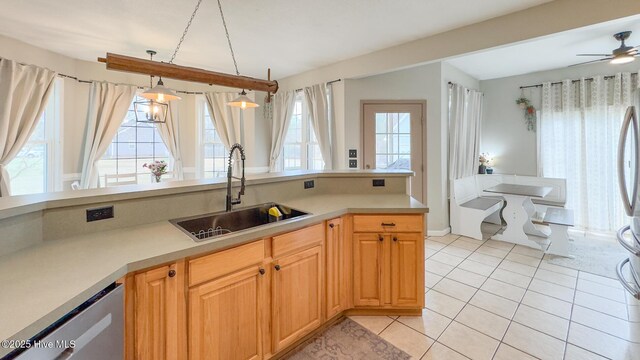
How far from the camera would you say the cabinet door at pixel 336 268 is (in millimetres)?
2025

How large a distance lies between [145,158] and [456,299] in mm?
5298

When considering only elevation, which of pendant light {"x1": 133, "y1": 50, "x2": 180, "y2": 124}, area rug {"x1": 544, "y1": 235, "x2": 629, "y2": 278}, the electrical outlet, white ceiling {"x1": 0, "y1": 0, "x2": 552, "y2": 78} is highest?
white ceiling {"x1": 0, "y1": 0, "x2": 552, "y2": 78}

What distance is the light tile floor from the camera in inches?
74.6

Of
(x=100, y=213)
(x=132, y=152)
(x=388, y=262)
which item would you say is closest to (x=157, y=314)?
(x=100, y=213)

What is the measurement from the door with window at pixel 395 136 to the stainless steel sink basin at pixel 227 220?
2.46 metres

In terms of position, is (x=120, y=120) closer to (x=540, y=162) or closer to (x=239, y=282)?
(x=239, y=282)

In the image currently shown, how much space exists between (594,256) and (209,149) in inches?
244

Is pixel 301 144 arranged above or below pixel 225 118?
below

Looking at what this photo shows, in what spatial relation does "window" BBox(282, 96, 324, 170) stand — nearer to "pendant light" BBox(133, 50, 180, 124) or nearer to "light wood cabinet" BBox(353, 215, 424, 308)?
"pendant light" BBox(133, 50, 180, 124)

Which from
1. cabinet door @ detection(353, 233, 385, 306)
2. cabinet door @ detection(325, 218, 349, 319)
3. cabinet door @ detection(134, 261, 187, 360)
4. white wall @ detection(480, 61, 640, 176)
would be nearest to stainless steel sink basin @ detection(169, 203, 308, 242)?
cabinet door @ detection(325, 218, 349, 319)

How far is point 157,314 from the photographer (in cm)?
124

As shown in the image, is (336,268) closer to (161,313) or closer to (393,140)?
(161,313)

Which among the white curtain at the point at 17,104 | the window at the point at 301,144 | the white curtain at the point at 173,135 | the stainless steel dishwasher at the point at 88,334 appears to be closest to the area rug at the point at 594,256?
the window at the point at 301,144

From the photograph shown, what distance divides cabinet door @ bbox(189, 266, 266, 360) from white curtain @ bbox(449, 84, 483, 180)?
380cm
